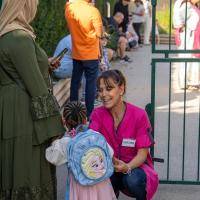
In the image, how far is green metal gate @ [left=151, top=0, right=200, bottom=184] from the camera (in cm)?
465

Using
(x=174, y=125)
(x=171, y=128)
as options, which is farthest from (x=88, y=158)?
(x=174, y=125)

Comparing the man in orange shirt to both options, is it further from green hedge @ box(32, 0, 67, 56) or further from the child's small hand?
green hedge @ box(32, 0, 67, 56)

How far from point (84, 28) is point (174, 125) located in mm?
1734

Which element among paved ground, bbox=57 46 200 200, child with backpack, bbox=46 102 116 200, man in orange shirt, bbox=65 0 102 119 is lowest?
paved ground, bbox=57 46 200 200

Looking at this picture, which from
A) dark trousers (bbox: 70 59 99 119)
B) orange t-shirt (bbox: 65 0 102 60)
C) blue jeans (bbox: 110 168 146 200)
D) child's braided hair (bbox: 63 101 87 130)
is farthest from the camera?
dark trousers (bbox: 70 59 99 119)

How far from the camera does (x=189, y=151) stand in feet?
20.5

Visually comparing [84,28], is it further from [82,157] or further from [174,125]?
[82,157]

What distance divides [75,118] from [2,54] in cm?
63

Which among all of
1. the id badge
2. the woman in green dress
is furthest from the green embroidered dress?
the id badge

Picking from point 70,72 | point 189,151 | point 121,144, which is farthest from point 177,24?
point 121,144

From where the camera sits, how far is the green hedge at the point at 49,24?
28.5 ft

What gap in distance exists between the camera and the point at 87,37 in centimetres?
763

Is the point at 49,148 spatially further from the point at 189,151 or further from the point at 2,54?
the point at 189,151

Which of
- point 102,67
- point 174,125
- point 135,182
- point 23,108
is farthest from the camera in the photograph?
point 102,67
